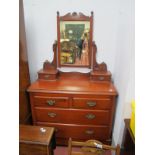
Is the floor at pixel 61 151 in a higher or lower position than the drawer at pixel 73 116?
lower

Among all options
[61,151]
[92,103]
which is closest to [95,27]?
[92,103]

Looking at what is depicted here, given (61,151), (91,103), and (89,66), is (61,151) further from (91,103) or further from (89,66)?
(89,66)

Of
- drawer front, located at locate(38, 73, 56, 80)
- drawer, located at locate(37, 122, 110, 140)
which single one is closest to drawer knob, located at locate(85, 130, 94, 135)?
drawer, located at locate(37, 122, 110, 140)

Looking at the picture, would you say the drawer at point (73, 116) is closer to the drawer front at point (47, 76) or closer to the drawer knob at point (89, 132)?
the drawer knob at point (89, 132)

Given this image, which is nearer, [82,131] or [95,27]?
[82,131]

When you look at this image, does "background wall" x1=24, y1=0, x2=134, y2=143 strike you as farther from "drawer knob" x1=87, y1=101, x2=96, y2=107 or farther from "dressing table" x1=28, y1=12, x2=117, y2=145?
"drawer knob" x1=87, y1=101, x2=96, y2=107

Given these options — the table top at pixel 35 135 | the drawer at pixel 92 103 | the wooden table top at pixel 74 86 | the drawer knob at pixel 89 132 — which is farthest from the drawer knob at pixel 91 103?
the table top at pixel 35 135

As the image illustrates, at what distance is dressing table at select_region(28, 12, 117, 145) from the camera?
1652 mm

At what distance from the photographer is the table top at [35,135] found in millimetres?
1314

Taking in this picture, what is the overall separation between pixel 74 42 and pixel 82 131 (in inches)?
42.7

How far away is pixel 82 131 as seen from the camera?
178 centimetres
